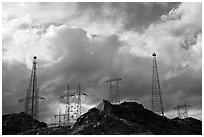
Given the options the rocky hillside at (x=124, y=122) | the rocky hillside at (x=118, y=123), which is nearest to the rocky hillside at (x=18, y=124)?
the rocky hillside at (x=118, y=123)

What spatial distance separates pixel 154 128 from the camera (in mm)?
121250

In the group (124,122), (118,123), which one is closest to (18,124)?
(118,123)

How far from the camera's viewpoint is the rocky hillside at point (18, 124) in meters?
111

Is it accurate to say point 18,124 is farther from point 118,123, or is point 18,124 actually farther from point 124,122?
point 124,122

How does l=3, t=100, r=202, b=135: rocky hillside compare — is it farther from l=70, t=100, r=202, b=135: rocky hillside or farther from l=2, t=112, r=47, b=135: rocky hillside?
l=2, t=112, r=47, b=135: rocky hillside

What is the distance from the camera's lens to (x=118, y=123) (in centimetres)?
10388

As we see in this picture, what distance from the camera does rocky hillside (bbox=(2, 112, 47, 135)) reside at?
4368 inches

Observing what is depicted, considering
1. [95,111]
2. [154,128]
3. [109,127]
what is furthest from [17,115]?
[154,128]

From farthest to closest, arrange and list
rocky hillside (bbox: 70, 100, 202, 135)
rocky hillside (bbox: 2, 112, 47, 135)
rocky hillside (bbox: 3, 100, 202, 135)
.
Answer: rocky hillside (bbox: 2, 112, 47, 135), rocky hillside (bbox: 70, 100, 202, 135), rocky hillside (bbox: 3, 100, 202, 135)

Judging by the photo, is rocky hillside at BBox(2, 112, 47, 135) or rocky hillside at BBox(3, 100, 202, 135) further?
rocky hillside at BBox(2, 112, 47, 135)

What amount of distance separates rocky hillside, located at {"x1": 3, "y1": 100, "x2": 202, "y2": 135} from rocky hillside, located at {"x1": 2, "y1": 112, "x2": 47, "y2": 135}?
1.26 metres

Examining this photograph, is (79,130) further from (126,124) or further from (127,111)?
(127,111)

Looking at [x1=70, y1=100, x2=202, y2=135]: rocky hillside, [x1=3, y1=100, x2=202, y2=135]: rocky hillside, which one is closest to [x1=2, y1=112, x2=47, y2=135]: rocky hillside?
[x1=3, y1=100, x2=202, y2=135]: rocky hillside

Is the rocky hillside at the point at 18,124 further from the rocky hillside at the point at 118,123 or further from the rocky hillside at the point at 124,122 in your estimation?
the rocky hillside at the point at 124,122
